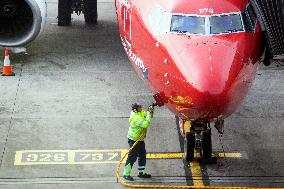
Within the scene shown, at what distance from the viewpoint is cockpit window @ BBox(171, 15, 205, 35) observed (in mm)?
12562

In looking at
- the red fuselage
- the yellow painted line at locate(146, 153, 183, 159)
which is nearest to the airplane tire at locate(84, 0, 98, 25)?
the red fuselage

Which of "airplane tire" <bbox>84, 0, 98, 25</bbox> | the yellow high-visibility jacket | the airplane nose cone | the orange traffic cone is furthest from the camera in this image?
"airplane tire" <bbox>84, 0, 98, 25</bbox>

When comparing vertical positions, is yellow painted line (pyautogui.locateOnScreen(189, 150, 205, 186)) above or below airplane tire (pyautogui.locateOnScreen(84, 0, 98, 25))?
below

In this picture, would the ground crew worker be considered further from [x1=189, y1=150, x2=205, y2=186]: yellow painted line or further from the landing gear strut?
the landing gear strut

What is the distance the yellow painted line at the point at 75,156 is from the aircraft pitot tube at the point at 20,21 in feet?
14.5

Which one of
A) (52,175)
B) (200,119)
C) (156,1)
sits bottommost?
(52,175)

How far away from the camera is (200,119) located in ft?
40.2

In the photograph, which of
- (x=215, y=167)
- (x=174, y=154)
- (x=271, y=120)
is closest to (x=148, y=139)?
(x=174, y=154)

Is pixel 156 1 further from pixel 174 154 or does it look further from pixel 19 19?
pixel 19 19

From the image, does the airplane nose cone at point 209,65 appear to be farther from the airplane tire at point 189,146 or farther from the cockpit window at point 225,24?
the airplane tire at point 189,146

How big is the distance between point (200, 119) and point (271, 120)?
4865 millimetres

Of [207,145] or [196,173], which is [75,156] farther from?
[207,145]

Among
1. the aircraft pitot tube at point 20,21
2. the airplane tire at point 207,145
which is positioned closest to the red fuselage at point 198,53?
the airplane tire at point 207,145

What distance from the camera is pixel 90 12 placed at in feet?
76.6
